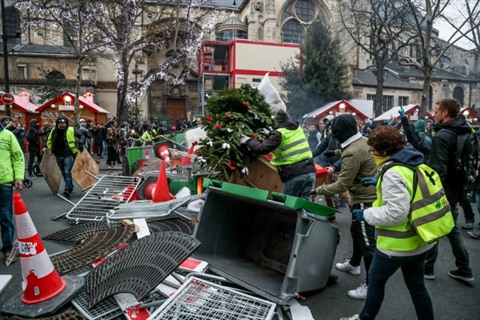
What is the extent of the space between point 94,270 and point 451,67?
55.1 meters

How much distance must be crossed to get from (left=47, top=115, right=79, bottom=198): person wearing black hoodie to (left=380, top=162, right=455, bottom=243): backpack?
26.1 ft

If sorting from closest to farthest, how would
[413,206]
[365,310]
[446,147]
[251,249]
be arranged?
[413,206]
[365,310]
[446,147]
[251,249]

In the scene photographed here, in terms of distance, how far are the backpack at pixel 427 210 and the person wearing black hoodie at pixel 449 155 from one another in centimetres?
146

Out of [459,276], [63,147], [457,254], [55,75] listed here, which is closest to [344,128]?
[457,254]

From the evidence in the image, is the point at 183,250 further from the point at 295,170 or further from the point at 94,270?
the point at 295,170

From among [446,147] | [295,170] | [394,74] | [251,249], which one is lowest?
[251,249]

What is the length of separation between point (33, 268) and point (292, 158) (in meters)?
3.00

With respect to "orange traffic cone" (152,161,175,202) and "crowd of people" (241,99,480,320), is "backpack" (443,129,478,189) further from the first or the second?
"orange traffic cone" (152,161,175,202)

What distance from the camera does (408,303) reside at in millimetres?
3691

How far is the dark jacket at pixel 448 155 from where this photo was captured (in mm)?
3922

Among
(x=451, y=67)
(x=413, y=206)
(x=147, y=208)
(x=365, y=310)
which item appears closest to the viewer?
(x=413, y=206)

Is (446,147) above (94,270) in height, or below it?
above

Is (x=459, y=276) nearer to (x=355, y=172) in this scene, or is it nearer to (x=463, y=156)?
(x=463, y=156)

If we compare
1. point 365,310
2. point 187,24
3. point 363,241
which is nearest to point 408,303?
point 363,241
